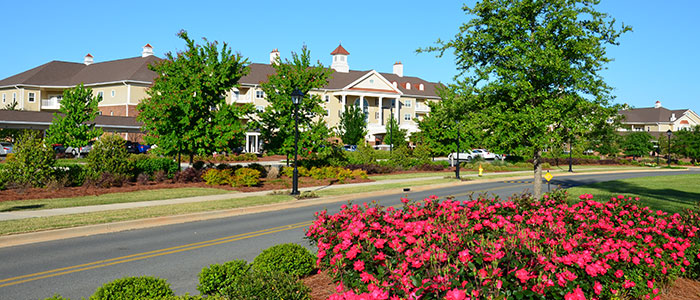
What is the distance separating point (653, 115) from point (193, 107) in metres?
98.0

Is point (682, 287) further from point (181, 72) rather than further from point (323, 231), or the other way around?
point (181, 72)

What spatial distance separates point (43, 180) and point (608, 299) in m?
19.3

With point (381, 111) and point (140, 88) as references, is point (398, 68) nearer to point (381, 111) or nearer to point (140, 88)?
point (381, 111)

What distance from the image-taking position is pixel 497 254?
15.4 ft

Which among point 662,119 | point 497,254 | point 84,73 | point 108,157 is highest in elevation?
point 84,73

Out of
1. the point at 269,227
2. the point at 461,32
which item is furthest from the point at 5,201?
the point at 461,32

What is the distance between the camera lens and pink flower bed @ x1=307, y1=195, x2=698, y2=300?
4.49 m

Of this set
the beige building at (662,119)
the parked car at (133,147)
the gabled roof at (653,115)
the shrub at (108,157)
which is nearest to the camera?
the shrub at (108,157)

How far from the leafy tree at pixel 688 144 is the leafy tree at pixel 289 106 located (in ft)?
178

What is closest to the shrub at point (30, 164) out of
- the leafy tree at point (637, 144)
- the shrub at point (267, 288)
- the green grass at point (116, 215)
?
the green grass at point (116, 215)

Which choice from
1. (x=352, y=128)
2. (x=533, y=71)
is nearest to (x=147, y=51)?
(x=352, y=128)

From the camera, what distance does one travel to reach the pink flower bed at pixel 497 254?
14.7 feet

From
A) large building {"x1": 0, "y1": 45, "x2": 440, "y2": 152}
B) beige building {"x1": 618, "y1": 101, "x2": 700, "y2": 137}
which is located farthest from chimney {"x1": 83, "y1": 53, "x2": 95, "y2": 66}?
beige building {"x1": 618, "y1": 101, "x2": 700, "y2": 137}

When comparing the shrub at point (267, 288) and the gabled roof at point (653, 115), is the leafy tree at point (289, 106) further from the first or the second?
the gabled roof at point (653, 115)
